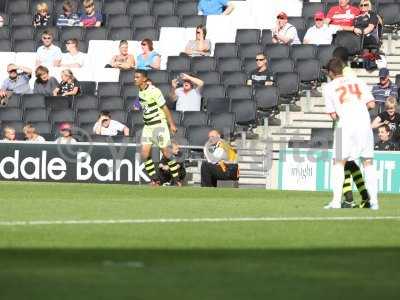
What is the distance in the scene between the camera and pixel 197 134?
1048 inches

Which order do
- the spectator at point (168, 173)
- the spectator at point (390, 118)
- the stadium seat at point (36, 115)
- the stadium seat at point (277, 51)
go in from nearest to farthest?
the spectator at point (390, 118), the spectator at point (168, 173), the stadium seat at point (277, 51), the stadium seat at point (36, 115)

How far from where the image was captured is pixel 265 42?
28766 millimetres

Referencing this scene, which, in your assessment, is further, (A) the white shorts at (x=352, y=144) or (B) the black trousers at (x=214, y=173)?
(B) the black trousers at (x=214, y=173)

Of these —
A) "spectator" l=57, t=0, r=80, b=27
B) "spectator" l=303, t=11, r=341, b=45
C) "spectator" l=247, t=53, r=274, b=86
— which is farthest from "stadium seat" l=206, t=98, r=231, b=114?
"spectator" l=57, t=0, r=80, b=27

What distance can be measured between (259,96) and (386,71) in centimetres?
291

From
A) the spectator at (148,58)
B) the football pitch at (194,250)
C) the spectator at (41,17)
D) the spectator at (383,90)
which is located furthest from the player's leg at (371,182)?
the spectator at (41,17)

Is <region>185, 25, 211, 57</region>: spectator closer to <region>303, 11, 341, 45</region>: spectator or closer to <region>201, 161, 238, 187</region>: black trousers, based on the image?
<region>303, 11, 341, 45</region>: spectator

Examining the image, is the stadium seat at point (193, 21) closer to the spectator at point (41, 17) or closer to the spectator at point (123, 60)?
the spectator at point (123, 60)

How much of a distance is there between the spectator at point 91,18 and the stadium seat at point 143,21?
0.98 meters

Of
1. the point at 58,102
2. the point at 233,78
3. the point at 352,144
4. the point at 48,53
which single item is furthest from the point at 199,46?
the point at 352,144

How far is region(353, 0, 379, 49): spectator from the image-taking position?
26.7 meters

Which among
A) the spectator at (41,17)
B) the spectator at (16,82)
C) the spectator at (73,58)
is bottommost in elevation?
the spectator at (16,82)

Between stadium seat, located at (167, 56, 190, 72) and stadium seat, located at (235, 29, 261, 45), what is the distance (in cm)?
114

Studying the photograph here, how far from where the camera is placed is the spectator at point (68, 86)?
29.1 metres
